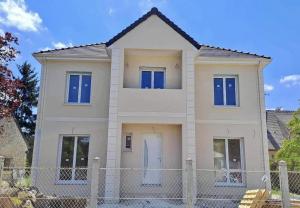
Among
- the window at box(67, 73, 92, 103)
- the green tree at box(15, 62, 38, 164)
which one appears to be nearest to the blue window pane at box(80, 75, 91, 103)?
the window at box(67, 73, 92, 103)

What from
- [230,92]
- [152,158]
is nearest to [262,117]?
[230,92]

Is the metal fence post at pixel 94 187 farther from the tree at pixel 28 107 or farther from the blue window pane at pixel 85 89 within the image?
the tree at pixel 28 107

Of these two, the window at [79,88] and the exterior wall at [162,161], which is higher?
the window at [79,88]

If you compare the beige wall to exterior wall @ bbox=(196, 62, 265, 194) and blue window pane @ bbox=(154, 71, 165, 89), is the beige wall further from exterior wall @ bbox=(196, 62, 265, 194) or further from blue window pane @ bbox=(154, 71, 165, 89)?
exterior wall @ bbox=(196, 62, 265, 194)

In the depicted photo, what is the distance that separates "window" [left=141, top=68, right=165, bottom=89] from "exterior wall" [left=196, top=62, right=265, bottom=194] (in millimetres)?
1802

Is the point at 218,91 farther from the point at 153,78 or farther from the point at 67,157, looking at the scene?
the point at 67,157

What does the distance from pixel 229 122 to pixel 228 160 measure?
1.83 m

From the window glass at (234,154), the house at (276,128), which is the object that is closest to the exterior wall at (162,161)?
the window glass at (234,154)

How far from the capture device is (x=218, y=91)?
16.6 meters

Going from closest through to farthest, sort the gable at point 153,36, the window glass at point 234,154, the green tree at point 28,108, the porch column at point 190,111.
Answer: the porch column at point 190,111
the gable at point 153,36
the window glass at point 234,154
the green tree at point 28,108

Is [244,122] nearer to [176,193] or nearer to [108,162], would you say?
[176,193]

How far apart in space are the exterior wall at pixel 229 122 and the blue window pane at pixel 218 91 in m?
0.32

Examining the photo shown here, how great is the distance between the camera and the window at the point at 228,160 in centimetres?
1541

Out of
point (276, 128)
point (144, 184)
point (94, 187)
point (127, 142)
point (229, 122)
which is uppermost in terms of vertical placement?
point (276, 128)
